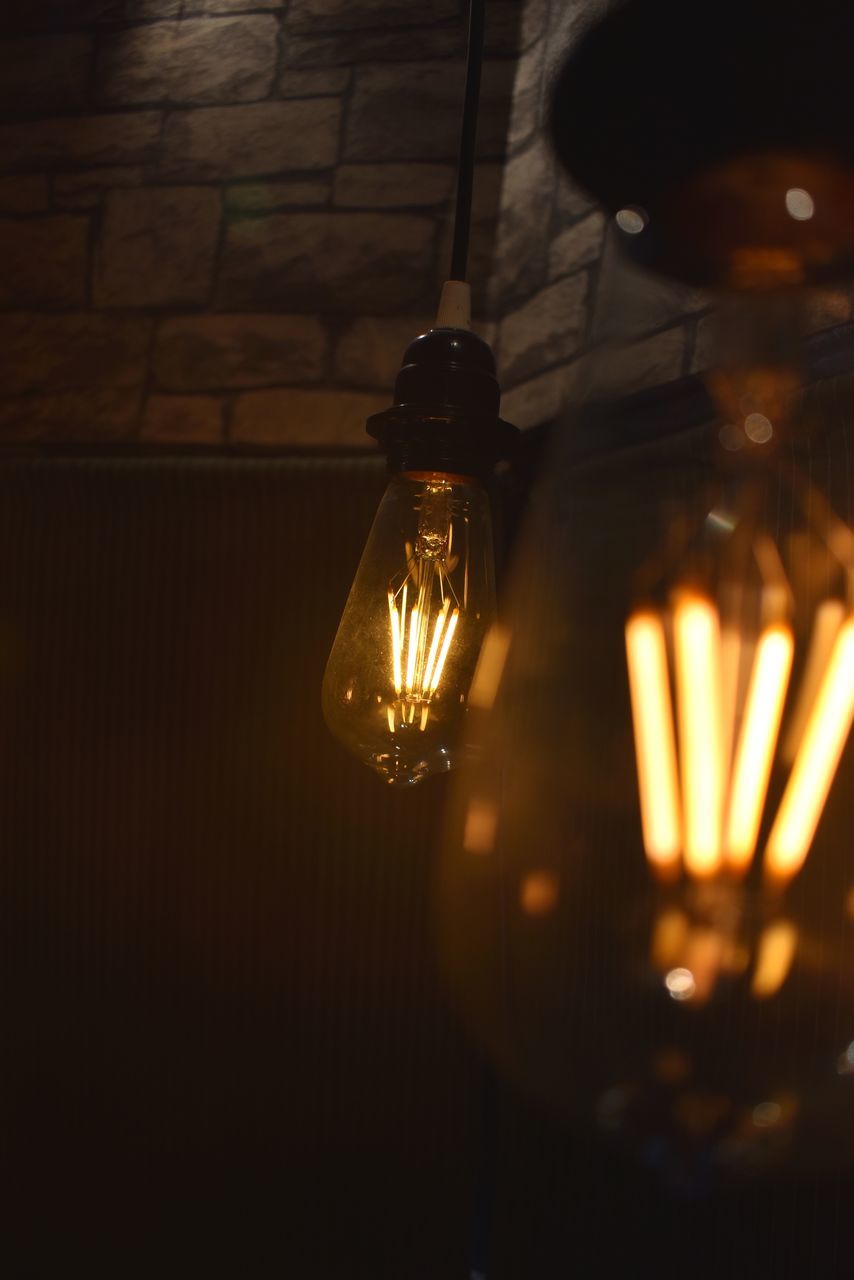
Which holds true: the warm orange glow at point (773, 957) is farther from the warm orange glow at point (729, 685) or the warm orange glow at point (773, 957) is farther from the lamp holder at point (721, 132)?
the lamp holder at point (721, 132)

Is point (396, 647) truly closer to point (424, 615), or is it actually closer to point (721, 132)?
point (424, 615)

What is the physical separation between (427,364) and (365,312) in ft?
3.96

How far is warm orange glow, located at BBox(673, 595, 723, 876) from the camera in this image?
0.78 ft

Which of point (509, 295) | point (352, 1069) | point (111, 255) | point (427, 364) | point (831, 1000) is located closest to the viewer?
point (831, 1000)

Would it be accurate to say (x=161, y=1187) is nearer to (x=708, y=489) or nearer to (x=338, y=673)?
(x=338, y=673)

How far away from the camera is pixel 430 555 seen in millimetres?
863

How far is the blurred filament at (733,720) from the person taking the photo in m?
0.24

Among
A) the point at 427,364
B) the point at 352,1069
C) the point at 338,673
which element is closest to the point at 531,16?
the point at 427,364

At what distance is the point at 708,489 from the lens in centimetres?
27

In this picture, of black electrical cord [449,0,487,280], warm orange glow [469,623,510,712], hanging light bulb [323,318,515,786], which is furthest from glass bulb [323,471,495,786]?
warm orange glow [469,623,510,712]

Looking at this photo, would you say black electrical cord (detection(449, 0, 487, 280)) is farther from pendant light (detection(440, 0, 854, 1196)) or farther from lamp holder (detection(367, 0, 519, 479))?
pendant light (detection(440, 0, 854, 1196))

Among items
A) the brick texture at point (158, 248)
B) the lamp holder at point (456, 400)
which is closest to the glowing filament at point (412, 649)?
the lamp holder at point (456, 400)

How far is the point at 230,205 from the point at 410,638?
1.47 metres

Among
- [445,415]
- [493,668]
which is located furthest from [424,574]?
[493,668]
